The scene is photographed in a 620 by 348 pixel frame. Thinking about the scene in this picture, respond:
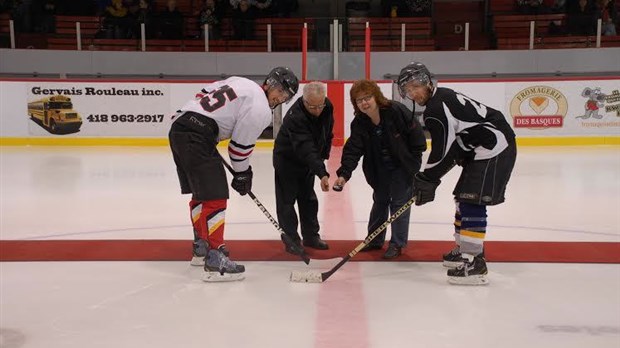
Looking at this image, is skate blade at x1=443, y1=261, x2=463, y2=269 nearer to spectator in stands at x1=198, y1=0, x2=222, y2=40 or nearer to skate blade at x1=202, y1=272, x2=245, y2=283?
skate blade at x1=202, y1=272, x2=245, y2=283

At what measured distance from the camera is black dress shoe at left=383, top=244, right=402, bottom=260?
4578mm

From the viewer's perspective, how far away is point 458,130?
387 cm

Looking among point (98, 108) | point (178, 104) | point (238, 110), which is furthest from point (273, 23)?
point (238, 110)

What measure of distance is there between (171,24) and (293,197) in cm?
911

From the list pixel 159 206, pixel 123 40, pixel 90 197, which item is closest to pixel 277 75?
pixel 159 206

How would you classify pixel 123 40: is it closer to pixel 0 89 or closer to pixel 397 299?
pixel 0 89

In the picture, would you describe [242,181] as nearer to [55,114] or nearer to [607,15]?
[55,114]

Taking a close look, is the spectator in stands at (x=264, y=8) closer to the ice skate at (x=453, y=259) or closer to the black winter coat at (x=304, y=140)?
the black winter coat at (x=304, y=140)

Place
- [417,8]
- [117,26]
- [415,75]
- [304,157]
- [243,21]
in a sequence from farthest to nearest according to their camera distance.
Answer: [417,8] < [243,21] < [117,26] < [304,157] < [415,75]

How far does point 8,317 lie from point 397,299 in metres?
1.89

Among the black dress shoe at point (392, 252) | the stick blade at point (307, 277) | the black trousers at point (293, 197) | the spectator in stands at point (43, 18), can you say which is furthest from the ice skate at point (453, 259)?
the spectator in stands at point (43, 18)

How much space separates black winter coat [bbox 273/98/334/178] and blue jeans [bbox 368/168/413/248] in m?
0.42

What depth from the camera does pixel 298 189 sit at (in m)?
4.81

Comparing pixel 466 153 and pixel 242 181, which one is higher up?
pixel 466 153
